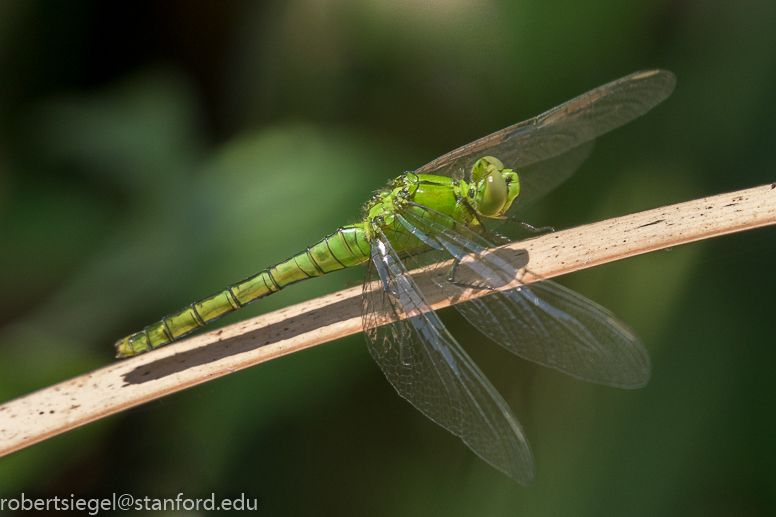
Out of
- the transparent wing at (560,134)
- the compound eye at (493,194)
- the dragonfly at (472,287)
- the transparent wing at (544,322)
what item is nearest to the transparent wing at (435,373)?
the dragonfly at (472,287)

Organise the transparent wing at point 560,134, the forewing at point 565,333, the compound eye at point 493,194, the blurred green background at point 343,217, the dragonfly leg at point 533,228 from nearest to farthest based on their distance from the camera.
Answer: the forewing at point 565,333, the blurred green background at point 343,217, the dragonfly leg at point 533,228, the compound eye at point 493,194, the transparent wing at point 560,134

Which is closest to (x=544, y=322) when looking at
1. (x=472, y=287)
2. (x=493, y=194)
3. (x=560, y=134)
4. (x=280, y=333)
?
(x=472, y=287)

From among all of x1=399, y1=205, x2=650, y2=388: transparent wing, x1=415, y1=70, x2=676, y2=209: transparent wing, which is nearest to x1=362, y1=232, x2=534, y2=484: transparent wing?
x1=399, y1=205, x2=650, y2=388: transparent wing

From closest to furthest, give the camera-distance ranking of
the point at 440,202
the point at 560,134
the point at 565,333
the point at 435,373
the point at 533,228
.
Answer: the point at 565,333 → the point at 435,373 → the point at 533,228 → the point at 440,202 → the point at 560,134

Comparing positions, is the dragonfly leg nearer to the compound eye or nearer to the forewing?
the compound eye

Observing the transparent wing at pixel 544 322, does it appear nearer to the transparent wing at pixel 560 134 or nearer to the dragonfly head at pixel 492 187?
the dragonfly head at pixel 492 187

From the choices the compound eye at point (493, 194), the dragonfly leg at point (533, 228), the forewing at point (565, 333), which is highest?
the compound eye at point (493, 194)

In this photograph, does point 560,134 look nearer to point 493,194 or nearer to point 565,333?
point 493,194
